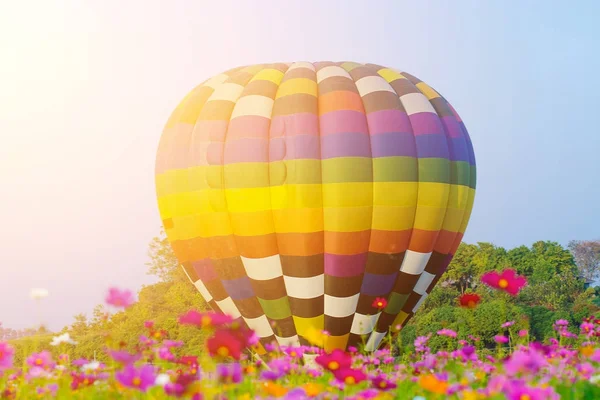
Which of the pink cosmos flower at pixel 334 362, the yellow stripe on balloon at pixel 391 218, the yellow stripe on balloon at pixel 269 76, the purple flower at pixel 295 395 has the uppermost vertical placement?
the yellow stripe on balloon at pixel 269 76

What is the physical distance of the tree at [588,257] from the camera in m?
50.6

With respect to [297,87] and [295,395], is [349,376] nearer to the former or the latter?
[295,395]

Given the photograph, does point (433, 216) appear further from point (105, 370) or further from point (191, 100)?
point (105, 370)

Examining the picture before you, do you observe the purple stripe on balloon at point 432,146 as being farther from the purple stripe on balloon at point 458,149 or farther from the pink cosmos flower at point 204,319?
the pink cosmos flower at point 204,319

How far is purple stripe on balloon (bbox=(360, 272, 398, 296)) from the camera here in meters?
11.6

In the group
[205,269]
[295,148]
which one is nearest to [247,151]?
[295,148]

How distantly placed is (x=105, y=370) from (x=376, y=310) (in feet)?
26.3

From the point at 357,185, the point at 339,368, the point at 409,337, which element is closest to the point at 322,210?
the point at 357,185

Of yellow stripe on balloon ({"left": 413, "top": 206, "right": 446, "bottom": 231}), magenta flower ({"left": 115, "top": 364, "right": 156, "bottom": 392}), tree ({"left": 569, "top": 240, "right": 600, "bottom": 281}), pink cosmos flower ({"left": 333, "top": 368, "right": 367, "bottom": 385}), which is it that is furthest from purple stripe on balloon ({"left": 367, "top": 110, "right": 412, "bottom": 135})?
tree ({"left": 569, "top": 240, "right": 600, "bottom": 281})

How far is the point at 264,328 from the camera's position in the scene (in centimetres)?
1214

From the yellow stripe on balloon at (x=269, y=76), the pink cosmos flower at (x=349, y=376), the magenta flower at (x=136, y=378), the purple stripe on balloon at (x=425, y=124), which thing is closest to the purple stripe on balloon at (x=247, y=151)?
the yellow stripe on balloon at (x=269, y=76)

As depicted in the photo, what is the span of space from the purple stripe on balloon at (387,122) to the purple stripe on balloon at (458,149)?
1.32 meters

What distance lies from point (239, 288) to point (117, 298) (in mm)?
8062

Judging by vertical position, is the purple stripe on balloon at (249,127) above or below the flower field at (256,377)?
above
